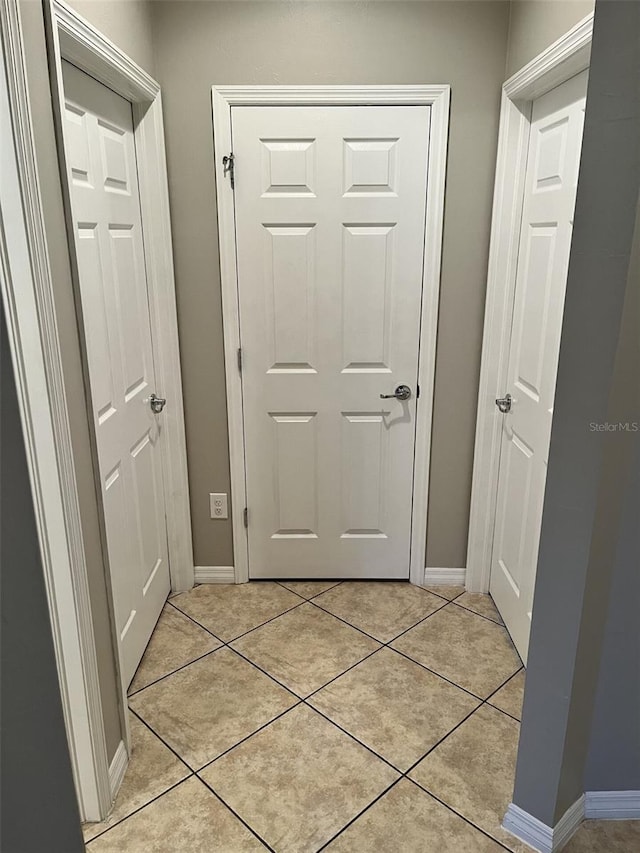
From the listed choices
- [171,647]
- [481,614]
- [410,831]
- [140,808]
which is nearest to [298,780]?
[410,831]

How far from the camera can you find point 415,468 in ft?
9.05

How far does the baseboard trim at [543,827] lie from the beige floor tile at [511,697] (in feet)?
1.38

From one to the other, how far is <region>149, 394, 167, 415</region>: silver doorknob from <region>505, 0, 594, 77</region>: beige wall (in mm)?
1787

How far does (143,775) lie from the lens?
1.87 metres

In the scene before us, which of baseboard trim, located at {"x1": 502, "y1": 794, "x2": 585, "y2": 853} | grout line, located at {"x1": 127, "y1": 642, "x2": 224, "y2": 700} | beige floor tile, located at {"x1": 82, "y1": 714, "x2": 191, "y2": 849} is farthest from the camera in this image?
grout line, located at {"x1": 127, "y1": 642, "x2": 224, "y2": 700}

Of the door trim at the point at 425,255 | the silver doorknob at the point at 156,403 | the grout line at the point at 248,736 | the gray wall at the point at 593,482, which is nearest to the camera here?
the gray wall at the point at 593,482

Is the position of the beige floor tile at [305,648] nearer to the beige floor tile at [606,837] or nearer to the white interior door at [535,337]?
the white interior door at [535,337]

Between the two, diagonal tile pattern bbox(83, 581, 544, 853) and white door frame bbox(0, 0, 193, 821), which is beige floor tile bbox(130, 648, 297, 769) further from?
white door frame bbox(0, 0, 193, 821)

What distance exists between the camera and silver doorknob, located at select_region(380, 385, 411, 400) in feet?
8.71

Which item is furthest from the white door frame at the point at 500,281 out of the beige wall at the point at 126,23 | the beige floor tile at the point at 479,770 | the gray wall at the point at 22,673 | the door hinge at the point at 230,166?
the gray wall at the point at 22,673

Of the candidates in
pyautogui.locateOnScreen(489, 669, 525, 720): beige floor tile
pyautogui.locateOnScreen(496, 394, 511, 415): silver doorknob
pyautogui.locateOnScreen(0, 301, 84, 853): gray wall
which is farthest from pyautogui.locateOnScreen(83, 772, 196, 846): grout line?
pyautogui.locateOnScreen(496, 394, 511, 415): silver doorknob

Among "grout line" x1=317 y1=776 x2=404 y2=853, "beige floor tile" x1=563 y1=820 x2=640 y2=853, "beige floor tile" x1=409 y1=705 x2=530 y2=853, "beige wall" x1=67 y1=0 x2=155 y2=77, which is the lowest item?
"grout line" x1=317 y1=776 x2=404 y2=853

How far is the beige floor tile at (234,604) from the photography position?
259 centimetres

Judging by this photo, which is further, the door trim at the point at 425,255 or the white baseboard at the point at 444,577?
the white baseboard at the point at 444,577
